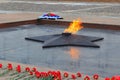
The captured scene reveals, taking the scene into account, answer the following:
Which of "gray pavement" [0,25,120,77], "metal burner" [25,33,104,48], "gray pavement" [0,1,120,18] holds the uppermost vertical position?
"gray pavement" [0,1,120,18]

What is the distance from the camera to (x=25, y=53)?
814cm

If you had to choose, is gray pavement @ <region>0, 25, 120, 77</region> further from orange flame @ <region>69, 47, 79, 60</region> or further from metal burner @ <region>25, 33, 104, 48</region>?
metal burner @ <region>25, 33, 104, 48</region>

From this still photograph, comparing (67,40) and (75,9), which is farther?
(75,9)

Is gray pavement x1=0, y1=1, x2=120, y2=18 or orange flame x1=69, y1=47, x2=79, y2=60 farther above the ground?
gray pavement x1=0, y1=1, x2=120, y2=18

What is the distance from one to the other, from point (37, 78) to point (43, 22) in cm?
839

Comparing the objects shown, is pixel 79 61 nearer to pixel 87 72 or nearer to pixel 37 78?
pixel 87 72

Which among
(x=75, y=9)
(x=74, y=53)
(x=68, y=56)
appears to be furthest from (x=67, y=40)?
(x=75, y=9)

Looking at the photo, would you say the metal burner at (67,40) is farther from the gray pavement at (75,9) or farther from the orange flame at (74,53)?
the gray pavement at (75,9)

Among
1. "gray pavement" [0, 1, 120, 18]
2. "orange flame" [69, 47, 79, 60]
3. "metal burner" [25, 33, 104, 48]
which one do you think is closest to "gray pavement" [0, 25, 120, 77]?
"orange flame" [69, 47, 79, 60]

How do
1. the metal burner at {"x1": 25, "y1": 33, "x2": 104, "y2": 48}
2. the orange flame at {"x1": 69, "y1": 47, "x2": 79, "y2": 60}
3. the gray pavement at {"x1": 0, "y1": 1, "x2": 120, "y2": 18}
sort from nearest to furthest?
the orange flame at {"x1": 69, "y1": 47, "x2": 79, "y2": 60}, the metal burner at {"x1": 25, "y1": 33, "x2": 104, "y2": 48}, the gray pavement at {"x1": 0, "y1": 1, "x2": 120, "y2": 18}

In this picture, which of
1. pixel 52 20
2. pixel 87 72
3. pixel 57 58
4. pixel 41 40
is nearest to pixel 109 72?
pixel 87 72

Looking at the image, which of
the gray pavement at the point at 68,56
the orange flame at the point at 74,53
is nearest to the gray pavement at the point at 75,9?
the gray pavement at the point at 68,56

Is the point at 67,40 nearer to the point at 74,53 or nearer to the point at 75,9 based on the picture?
the point at 74,53

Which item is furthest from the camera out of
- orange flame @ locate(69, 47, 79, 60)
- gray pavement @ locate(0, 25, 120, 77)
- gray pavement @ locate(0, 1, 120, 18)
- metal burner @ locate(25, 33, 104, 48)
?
gray pavement @ locate(0, 1, 120, 18)
